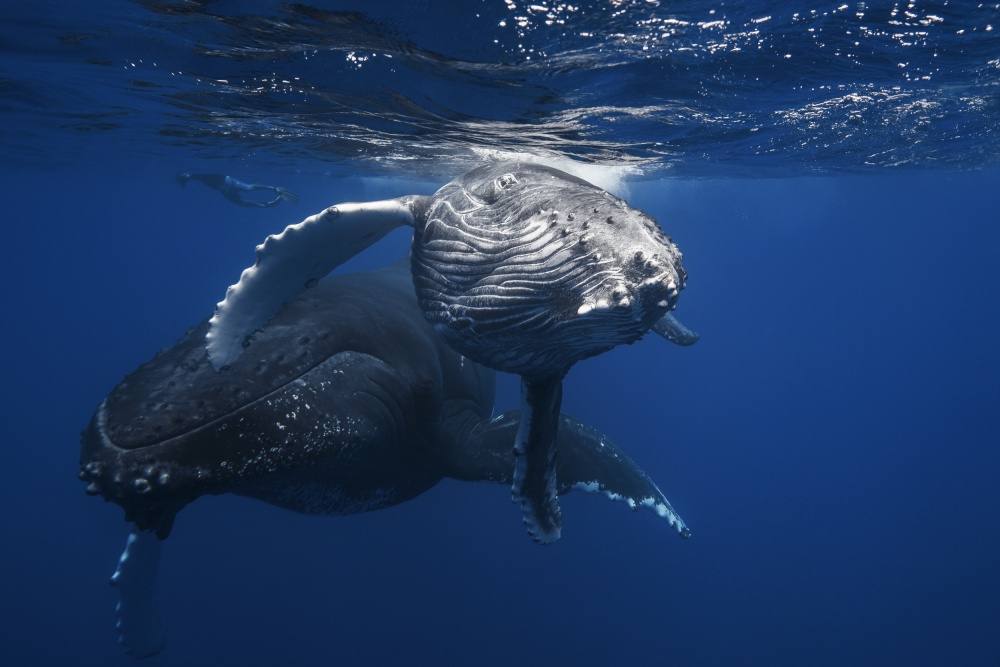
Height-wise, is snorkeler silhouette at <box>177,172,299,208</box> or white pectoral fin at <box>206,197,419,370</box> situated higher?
white pectoral fin at <box>206,197,419,370</box>

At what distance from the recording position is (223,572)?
877 inches

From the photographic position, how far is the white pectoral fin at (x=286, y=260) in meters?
4.61

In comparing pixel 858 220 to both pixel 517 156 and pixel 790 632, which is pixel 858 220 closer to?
pixel 790 632

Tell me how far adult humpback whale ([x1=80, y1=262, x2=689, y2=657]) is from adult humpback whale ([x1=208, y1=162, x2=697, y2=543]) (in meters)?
0.46

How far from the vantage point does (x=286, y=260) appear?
15.8ft

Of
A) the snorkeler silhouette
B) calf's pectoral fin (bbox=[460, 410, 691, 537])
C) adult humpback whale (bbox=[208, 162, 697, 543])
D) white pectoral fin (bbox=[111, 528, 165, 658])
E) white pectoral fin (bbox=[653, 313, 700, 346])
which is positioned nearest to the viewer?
adult humpback whale (bbox=[208, 162, 697, 543])

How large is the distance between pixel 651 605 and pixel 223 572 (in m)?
18.5

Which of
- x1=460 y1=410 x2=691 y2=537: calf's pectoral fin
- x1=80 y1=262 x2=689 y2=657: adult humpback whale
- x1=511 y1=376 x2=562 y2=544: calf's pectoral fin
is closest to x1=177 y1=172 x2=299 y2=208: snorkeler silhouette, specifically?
x1=80 y1=262 x2=689 y2=657: adult humpback whale

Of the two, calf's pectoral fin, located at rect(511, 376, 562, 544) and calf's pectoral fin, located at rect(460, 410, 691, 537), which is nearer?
calf's pectoral fin, located at rect(511, 376, 562, 544)

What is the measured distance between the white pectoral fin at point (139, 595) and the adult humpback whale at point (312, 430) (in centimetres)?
2

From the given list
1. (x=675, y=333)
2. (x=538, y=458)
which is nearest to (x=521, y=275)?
(x=538, y=458)

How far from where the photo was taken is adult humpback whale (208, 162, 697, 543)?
295cm

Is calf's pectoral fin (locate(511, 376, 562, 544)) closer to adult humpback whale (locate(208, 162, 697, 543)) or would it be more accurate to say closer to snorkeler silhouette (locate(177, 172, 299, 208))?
adult humpback whale (locate(208, 162, 697, 543))

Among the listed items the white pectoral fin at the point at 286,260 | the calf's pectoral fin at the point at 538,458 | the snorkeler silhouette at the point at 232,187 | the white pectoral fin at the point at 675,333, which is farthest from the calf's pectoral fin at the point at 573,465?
the snorkeler silhouette at the point at 232,187
